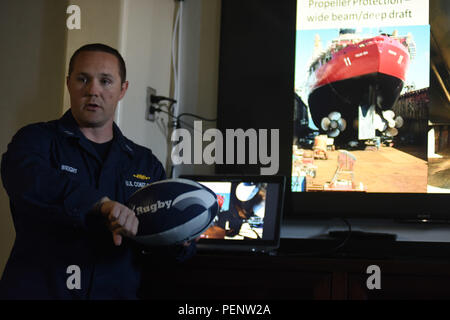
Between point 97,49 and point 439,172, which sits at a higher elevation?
point 97,49

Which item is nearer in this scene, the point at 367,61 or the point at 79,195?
the point at 79,195

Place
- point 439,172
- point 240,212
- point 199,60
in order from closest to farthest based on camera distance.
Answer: point 240,212 < point 439,172 < point 199,60

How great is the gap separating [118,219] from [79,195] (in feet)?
0.51

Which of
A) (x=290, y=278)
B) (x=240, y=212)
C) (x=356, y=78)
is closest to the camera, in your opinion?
(x=290, y=278)

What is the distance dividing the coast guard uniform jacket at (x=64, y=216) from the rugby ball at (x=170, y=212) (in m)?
0.12

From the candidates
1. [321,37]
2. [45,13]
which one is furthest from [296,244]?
[45,13]

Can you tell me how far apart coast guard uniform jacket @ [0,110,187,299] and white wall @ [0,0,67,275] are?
74 centimetres

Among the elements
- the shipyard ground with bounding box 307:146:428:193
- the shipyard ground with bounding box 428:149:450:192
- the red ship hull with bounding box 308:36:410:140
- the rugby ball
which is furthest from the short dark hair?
the shipyard ground with bounding box 428:149:450:192

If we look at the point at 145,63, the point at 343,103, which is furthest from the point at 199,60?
the point at 343,103

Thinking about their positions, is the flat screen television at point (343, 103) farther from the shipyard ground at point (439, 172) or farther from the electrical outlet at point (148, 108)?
the electrical outlet at point (148, 108)

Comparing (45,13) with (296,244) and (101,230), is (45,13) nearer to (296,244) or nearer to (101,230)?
(101,230)

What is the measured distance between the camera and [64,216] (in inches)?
54.6

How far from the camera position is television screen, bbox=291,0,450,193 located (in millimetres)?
2092

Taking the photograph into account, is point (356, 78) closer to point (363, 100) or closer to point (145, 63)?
point (363, 100)
